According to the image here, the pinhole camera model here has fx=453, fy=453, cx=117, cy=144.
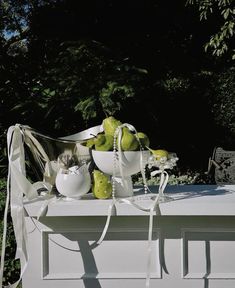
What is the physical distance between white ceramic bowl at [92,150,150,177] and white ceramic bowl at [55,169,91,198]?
0.07 meters

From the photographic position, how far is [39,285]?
73.0 inches

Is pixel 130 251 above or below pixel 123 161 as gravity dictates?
below

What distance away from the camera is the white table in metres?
1.81

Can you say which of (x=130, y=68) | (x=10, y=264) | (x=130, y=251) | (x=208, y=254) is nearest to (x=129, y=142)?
(x=130, y=251)

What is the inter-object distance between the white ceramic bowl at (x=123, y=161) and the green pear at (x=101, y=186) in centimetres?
3

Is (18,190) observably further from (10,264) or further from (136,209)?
(10,264)

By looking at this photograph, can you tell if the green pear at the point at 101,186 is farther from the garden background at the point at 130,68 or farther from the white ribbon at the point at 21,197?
the garden background at the point at 130,68

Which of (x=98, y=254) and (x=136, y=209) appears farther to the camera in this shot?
(x=98, y=254)

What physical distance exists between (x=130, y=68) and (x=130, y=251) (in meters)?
3.60

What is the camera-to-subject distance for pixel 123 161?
1788 millimetres

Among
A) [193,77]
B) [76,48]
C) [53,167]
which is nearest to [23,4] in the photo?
[76,48]

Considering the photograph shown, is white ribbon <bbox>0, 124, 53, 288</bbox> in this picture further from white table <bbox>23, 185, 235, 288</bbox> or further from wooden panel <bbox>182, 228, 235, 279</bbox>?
wooden panel <bbox>182, 228, 235, 279</bbox>

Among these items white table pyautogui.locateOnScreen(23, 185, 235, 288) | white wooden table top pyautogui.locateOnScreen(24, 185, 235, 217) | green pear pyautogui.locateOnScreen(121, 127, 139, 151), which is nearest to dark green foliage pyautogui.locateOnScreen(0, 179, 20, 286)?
white table pyautogui.locateOnScreen(23, 185, 235, 288)

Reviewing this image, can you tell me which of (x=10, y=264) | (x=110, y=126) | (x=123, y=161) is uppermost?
(x=110, y=126)
